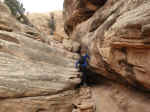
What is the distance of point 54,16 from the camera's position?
39375mm

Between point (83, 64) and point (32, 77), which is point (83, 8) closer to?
point (83, 64)

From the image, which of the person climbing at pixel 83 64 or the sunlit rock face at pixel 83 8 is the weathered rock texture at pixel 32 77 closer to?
the person climbing at pixel 83 64

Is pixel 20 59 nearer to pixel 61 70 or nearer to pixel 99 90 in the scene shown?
pixel 61 70

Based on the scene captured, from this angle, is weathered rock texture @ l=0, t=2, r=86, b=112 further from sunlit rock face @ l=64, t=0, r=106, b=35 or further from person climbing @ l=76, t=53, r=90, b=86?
sunlit rock face @ l=64, t=0, r=106, b=35

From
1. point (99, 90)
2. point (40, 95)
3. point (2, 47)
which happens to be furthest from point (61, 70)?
point (2, 47)

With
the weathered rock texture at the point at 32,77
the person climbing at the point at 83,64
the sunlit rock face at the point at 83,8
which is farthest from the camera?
the sunlit rock face at the point at 83,8

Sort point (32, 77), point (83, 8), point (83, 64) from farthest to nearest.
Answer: point (83, 8)
point (83, 64)
point (32, 77)

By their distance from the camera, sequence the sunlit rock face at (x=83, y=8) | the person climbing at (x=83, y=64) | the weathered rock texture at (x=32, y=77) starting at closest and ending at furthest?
the weathered rock texture at (x=32, y=77) → the person climbing at (x=83, y=64) → the sunlit rock face at (x=83, y=8)

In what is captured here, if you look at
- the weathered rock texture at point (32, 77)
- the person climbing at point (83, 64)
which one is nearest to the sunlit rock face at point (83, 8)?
the person climbing at point (83, 64)

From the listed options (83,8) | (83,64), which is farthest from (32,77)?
(83,8)

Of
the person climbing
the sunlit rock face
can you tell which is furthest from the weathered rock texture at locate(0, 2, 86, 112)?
the sunlit rock face

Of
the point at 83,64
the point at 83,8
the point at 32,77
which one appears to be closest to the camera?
the point at 32,77

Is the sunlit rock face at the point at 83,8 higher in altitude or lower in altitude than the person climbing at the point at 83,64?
higher

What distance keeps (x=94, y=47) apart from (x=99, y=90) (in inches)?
110
